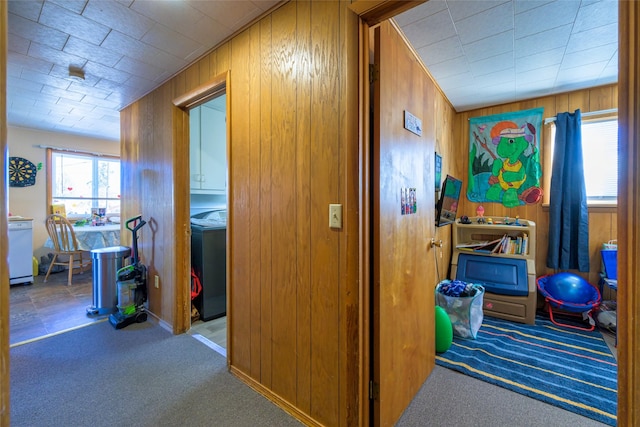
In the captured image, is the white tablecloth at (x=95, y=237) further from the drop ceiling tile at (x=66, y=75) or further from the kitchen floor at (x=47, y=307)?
the drop ceiling tile at (x=66, y=75)

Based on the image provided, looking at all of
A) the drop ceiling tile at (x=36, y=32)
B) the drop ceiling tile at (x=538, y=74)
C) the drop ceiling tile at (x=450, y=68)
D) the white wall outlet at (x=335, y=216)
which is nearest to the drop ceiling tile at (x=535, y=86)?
the drop ceiling tile at (x=538, y=74)

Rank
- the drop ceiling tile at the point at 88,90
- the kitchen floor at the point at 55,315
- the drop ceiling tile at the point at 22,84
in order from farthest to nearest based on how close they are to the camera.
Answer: the drop ceiling tile at the point at 88,90 → the drop ceiling tile at the point at 22,84 → the kitchen floor at the point at 55,315

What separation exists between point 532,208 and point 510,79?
1507 millimetres

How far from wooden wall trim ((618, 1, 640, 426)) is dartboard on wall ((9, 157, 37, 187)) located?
6605 millimetres

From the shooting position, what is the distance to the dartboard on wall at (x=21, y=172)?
4.22 meters

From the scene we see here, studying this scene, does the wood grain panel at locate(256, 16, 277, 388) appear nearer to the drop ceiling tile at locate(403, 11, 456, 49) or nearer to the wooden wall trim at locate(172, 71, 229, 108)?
the wooden wall trim at locate(172, 71, 229, 108)

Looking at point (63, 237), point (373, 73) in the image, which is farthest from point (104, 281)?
point (373, 73)

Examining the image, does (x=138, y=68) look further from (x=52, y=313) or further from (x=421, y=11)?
(x=52, y=313)

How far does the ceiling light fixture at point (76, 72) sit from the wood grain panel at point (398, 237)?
2.66 m

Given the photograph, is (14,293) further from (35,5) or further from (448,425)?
(448,425)

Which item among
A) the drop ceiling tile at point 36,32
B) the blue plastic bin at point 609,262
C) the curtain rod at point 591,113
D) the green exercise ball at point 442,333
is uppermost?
the drop ceiling tile at point 36,32

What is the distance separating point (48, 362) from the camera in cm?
204

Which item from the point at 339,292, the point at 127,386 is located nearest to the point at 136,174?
the point at 127,386

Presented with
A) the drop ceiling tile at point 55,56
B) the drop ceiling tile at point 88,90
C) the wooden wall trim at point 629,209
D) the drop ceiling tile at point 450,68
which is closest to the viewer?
the wooden wall trim at point 629,209
